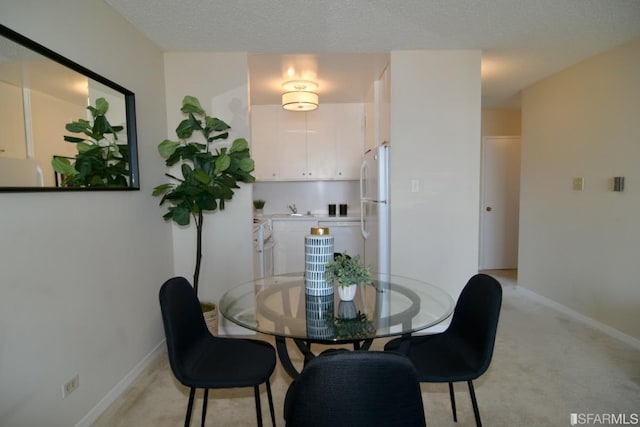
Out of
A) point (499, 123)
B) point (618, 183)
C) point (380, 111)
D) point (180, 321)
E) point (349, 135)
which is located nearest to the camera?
point (180, 321)

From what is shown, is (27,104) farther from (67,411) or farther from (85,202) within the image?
(67,411)

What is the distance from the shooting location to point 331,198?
5207mm

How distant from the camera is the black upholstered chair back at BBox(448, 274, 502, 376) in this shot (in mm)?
1516

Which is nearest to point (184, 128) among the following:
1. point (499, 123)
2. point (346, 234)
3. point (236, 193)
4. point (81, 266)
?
point (236, 193)

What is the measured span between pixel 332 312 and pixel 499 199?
4.40 meters

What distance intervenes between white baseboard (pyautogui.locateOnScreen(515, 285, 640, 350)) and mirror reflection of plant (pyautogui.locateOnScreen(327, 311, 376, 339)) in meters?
2.55

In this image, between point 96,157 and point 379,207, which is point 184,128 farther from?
point 379,207

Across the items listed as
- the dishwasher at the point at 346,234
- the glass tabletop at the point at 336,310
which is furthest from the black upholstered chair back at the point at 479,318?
the dishwasher at the point at 346,234

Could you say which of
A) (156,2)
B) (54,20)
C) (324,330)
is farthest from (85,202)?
(324,330)

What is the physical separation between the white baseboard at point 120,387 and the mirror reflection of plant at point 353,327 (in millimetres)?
1444

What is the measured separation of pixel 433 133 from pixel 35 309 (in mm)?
2871

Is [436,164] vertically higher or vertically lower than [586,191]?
higher

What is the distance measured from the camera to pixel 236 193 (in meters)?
3.01

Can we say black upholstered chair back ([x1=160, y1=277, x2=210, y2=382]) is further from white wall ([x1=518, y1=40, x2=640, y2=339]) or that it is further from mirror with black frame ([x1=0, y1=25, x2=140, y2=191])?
white wall ([x1=518, y1=40, x2=640, y2=339])
